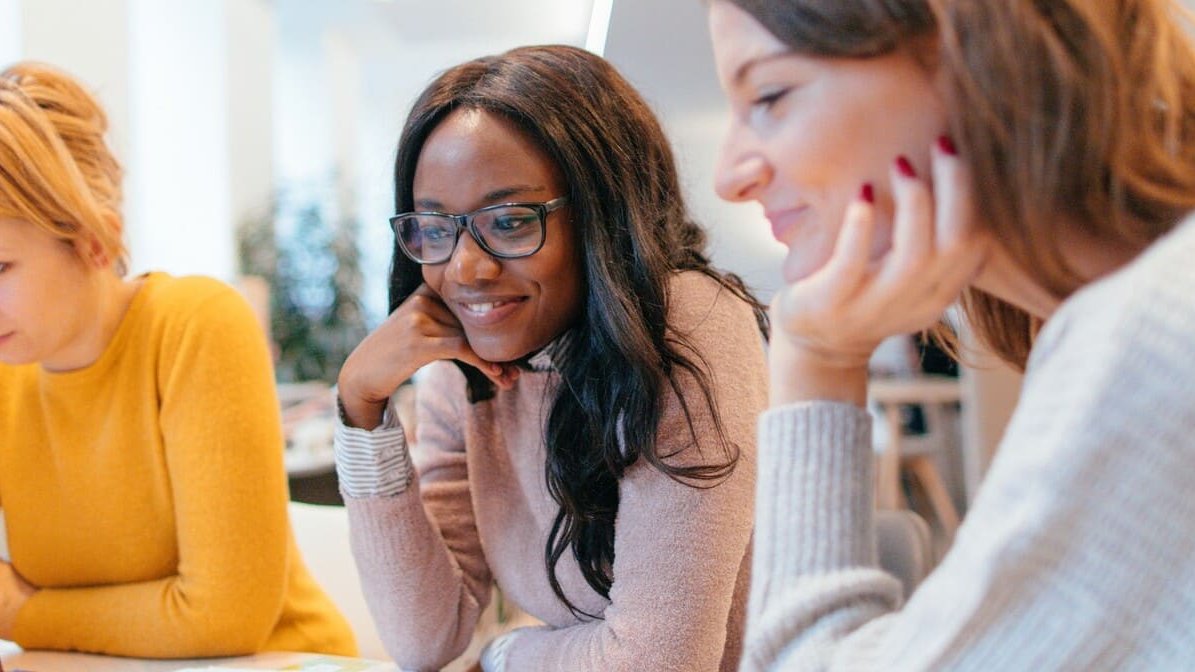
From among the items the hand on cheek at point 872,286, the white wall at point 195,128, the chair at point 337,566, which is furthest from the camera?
the white wall at point 195,128

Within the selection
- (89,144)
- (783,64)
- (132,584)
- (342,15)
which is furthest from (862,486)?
(342,15)

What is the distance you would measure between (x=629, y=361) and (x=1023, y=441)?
54 cm

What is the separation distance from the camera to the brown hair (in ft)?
2.17

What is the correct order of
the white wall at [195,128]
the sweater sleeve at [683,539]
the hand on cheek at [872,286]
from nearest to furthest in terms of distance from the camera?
the hand on cheek at [872,286]
the sweater sleeve at [683,539]
the white wall at [195,128]

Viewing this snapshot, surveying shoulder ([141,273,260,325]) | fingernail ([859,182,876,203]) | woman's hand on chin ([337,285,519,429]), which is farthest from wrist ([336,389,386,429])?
fingernail ([859,182,876,203])

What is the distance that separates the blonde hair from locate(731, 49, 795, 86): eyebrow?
3.14 ft

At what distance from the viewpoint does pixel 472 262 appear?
114cm

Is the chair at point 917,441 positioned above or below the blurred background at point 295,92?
below

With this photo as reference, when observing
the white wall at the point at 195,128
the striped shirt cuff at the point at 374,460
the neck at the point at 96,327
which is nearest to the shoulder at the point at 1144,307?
the striped shirt cuff at the point at 374,460

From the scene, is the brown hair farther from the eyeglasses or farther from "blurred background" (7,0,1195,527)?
the eyeglasses

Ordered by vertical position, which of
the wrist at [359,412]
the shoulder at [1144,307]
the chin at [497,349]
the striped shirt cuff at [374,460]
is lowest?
the striped shirt cuff at [374,460]

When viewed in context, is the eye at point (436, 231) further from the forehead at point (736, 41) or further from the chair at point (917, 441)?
the chair at point (917, 441)

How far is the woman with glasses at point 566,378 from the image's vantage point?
111 cm

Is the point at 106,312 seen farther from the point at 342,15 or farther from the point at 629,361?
the point at 342,15
